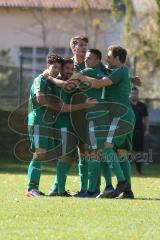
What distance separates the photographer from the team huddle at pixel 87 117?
13742mm

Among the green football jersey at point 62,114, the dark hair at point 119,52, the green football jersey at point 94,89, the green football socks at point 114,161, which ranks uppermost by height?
the dark hair at point 119,52

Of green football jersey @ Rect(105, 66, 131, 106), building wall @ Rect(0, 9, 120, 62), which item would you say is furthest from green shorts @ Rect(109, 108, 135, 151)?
building wall @ Rect(0, 9, 120, 62)

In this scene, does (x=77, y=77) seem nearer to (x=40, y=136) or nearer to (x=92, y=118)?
(x=92, y=118)

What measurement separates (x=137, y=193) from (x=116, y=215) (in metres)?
3.84

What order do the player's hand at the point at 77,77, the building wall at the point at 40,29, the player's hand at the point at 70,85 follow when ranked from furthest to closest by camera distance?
1. the building wall at the point at 40,29
2. the player's hand at the point at 70,85
3. the player's hand at the point at 77,77

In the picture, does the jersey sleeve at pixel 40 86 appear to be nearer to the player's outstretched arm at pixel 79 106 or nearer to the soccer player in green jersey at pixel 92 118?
the player's outstretched arm at pixel 79 106

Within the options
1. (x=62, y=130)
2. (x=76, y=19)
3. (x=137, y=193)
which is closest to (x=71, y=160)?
(x=62, y=130)

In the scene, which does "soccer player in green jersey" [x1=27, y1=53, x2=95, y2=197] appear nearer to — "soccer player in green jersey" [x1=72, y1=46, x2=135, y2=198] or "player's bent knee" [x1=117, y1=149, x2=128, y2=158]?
"soccer player in green jersey" [x1=72, y1=46, x2=135, y2=198]

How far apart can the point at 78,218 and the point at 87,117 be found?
3.29 m

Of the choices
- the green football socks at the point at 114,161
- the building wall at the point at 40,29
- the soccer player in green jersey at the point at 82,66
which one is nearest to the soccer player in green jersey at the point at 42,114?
the soccer player in green jersey at the point at 82,66

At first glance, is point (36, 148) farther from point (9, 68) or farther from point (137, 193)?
point (9, 68)

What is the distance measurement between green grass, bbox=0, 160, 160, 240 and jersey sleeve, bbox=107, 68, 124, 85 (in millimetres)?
1791

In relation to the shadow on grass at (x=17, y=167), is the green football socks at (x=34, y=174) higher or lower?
higher

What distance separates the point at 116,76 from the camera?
13.6 metres
